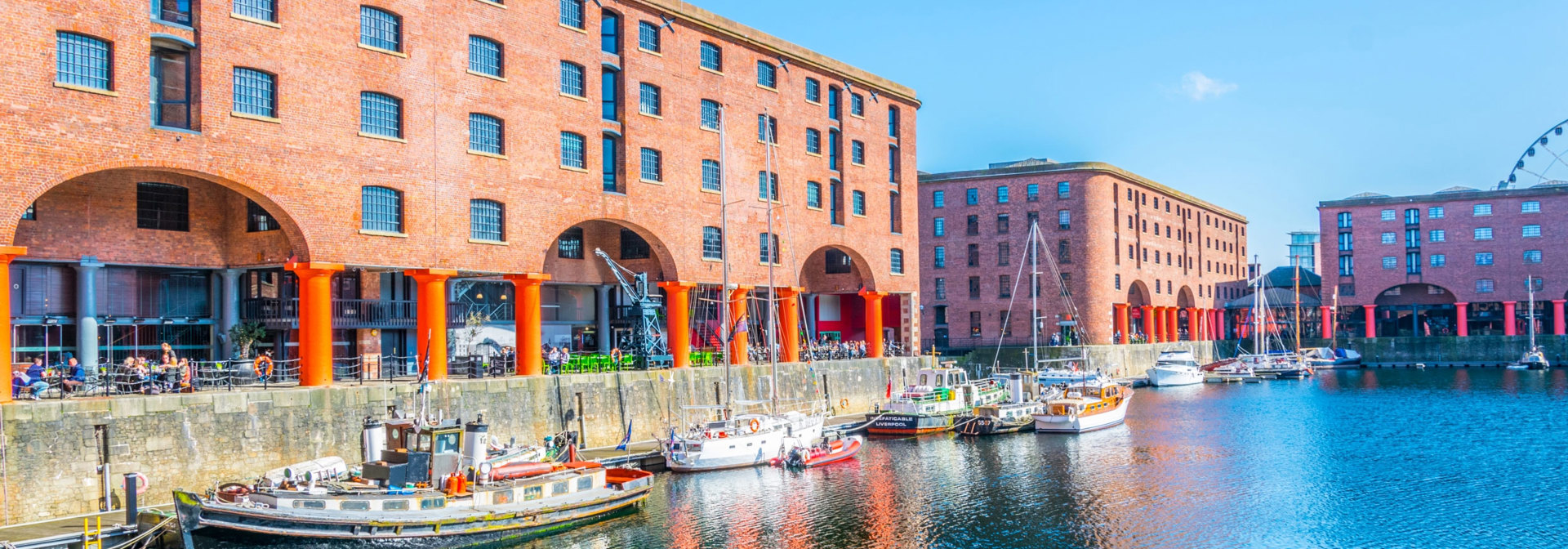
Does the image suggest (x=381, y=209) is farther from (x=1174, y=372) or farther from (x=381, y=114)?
(x=1174, y=372)

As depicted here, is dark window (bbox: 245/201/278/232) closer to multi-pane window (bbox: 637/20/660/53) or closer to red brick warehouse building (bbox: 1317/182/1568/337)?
multi-pane window (bbox: 637/20/660/53)

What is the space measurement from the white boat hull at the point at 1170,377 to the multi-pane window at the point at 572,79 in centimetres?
5985

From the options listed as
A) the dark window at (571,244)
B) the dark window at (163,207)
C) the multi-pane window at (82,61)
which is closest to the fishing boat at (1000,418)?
the dark window at (571,244)

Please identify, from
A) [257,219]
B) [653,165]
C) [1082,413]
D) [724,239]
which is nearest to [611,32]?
[653,165]

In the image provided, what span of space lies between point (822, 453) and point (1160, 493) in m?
12.9

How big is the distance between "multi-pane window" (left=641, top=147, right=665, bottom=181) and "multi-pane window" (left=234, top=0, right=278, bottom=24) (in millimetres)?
17030

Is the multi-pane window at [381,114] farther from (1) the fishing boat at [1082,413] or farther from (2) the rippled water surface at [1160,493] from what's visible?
(1) the fishing boat at [1082,413]

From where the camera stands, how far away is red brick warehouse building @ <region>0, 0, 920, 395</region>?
3431 centimetres

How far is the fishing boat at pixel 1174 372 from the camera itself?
93.2 metres

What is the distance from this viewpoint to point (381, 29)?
4128cm

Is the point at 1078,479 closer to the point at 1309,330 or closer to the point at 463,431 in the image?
the point at 463,431

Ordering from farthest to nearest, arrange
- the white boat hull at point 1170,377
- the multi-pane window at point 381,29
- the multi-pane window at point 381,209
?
the white boat hull at point 1170,377 < the multi-pane window at point 381,29 < the multi-pane window at point 381,209

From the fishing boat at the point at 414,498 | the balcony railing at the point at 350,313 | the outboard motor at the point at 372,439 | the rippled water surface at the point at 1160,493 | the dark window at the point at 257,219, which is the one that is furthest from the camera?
the balcony railing at the point at 350,313

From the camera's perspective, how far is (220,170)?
118 ft
